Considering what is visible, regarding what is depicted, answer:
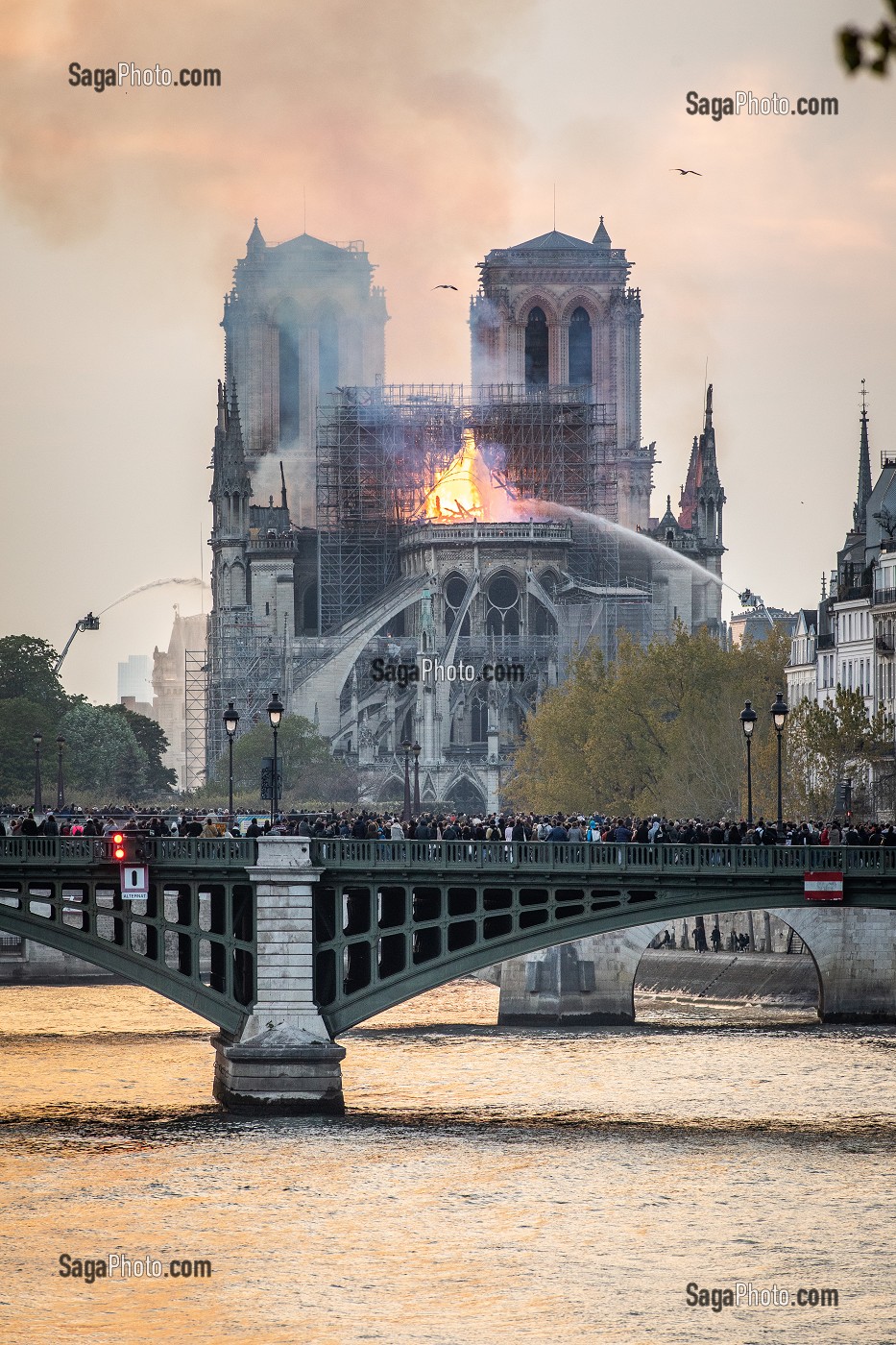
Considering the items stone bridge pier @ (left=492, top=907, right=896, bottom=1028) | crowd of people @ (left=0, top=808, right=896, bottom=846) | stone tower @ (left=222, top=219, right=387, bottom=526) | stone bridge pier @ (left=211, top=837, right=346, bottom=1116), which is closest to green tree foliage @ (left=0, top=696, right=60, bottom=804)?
stone tower @ (left=222, top=219, right=387, bottom=526)

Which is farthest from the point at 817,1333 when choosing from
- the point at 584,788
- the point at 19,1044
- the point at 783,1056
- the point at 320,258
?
the point at 320,258

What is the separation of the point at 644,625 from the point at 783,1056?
8171 centimetres

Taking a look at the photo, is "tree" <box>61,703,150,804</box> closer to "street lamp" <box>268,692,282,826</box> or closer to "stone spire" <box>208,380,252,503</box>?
"stone spire" <box>208,380,252,503</box>

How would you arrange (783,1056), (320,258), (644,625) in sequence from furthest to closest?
(320,258) → (644,625) → (783,1056)

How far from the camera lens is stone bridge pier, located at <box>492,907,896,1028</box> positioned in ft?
219

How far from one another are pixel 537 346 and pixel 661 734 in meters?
64.9

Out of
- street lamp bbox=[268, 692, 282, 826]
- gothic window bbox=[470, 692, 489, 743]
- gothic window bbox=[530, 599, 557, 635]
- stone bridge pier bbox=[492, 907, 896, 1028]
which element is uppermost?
gothic window bbox=[530, 599, 557, 635]

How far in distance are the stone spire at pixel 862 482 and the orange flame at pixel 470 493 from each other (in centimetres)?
4214

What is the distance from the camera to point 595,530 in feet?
481

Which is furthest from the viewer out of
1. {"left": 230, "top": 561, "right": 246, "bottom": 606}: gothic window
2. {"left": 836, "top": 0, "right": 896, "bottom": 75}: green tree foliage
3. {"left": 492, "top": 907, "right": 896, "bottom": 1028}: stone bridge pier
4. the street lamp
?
{"left": 230, "top": 561, "right": 246, "bottom": 606}: gothic window

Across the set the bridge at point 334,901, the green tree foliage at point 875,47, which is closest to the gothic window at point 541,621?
the bridge at point 334,901

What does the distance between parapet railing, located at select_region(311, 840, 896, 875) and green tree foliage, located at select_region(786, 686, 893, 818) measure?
34.9 meters

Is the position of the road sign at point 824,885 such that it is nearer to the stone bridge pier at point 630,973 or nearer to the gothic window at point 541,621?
the stone bridge pier at point 630,973

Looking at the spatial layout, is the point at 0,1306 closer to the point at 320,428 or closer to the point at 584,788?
the point at 584,788
